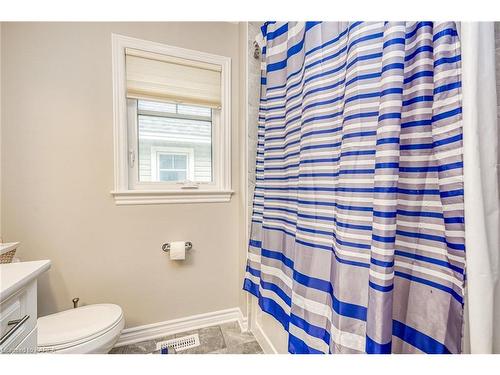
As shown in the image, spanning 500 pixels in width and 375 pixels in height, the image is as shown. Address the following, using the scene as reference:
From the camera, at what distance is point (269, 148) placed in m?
1.23

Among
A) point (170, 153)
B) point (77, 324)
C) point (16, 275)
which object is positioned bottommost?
point (77, 324)

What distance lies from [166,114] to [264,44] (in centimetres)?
82

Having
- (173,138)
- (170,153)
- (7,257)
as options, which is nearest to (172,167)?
(170,153)

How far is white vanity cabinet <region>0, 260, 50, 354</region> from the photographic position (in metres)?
0.52

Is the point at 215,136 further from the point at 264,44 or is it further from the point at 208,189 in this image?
the point at 264,44

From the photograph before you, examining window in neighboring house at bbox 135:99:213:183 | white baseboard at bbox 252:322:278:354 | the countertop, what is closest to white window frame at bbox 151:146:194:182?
window in neighboring house at bbox 135:99:213:183

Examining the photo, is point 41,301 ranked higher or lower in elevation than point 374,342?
lower

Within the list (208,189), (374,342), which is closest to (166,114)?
(208,189)

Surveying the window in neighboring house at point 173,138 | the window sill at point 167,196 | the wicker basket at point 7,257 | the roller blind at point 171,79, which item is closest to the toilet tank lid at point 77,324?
the wicker basket at point 7,257

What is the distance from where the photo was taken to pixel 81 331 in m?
1.01

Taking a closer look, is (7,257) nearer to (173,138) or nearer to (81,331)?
(81,331)

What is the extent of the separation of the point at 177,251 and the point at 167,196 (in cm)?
39

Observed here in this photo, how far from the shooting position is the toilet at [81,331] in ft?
3.08

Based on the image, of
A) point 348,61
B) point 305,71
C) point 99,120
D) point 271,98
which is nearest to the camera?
point 348,61
